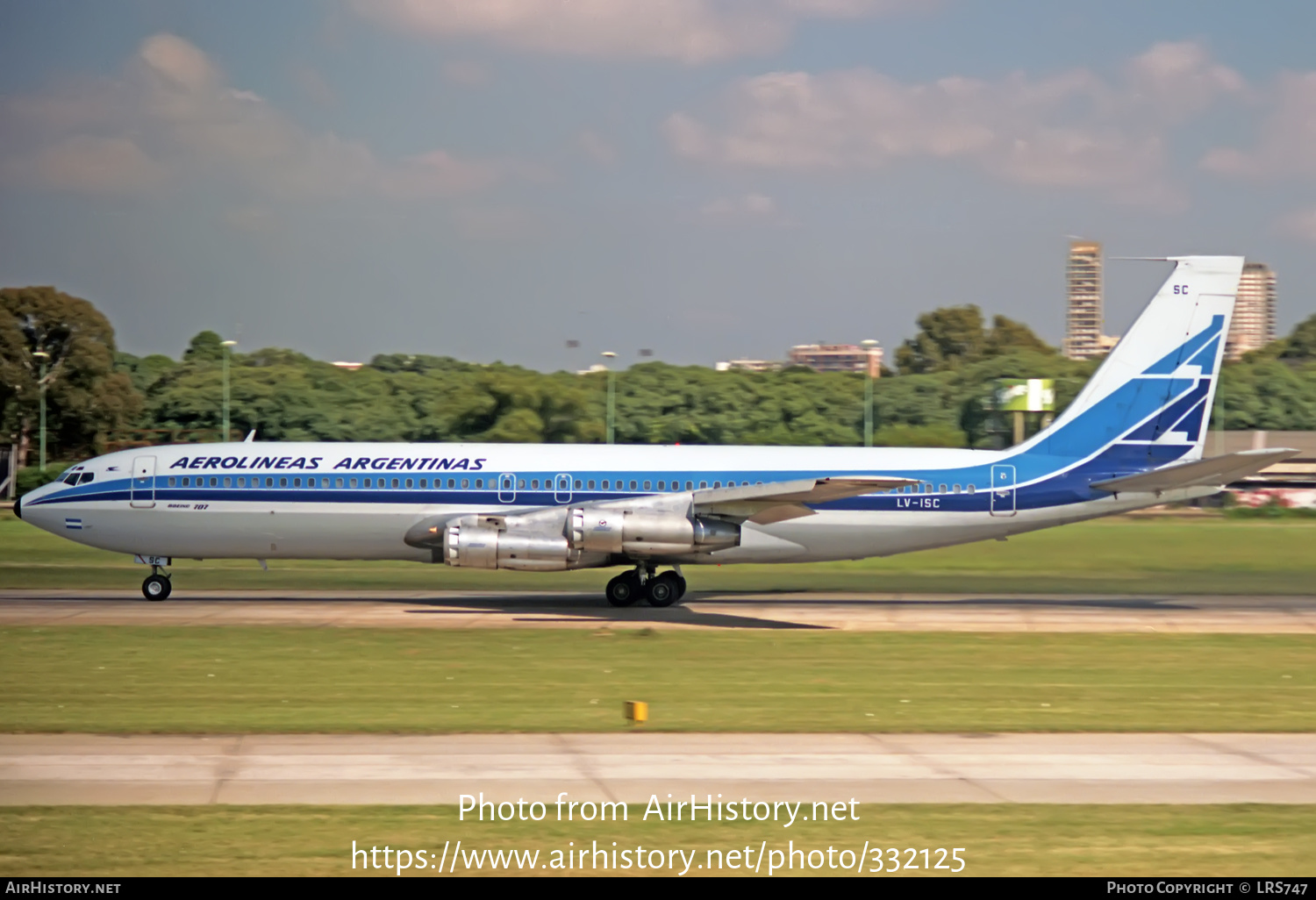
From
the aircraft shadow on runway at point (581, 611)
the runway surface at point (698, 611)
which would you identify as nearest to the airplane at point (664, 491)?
the aircraft shadow on runway at point (581, 611)

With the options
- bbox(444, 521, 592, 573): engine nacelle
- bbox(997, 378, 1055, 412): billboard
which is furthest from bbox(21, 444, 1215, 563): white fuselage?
bbox(997, 378, 1055, 412): billboard

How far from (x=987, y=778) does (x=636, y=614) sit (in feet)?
57.2

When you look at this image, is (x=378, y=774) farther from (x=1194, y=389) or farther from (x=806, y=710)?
(x=1194, y=389)

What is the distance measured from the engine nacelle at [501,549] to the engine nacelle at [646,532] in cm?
55

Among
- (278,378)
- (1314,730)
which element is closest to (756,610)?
(1314,730)

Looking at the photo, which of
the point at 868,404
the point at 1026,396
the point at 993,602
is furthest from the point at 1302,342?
the point at 993,602

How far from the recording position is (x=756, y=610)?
33.0m

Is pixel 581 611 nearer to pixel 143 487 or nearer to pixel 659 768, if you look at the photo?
pixel 143 487

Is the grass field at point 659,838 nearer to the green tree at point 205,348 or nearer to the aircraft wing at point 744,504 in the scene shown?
the aircraft wing at point 744,504

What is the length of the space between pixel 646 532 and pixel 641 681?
997 cm

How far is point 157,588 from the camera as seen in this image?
32969mm

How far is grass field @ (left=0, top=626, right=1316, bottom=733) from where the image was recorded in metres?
18.4

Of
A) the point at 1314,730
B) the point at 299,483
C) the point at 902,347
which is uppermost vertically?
the point at 902,347

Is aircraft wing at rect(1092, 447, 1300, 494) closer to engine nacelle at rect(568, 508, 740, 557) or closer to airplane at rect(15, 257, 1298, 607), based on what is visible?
airplane at rect(15, 257, 1298, 607)
